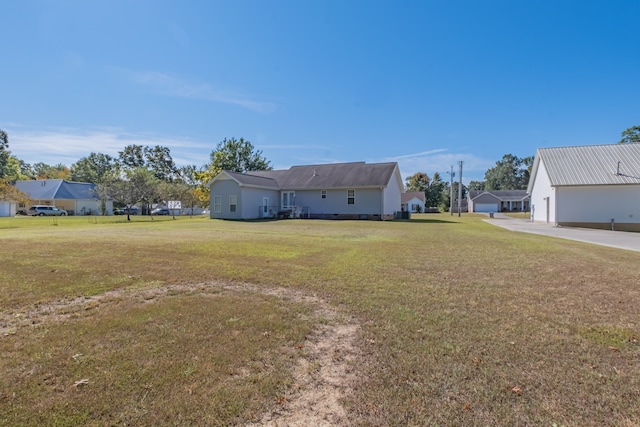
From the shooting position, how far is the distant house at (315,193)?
28.4 meters

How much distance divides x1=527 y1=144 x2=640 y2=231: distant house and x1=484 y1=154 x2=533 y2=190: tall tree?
8854 centimetres

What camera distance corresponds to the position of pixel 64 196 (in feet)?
177

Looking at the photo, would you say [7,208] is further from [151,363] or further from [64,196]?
[151,363]

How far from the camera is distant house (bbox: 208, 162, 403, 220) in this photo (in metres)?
28.4

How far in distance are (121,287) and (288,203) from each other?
26569 mm

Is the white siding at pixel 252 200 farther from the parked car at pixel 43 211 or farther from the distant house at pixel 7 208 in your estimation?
the distant house at pixel 7 208

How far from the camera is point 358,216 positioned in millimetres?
30109

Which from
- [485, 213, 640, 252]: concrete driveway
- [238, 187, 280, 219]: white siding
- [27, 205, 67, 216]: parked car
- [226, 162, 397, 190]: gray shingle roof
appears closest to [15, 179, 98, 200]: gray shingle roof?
[27, 205, 67, 216]: parked car

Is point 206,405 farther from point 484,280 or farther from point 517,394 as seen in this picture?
point 484,280

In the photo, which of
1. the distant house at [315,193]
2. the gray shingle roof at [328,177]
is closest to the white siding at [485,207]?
the distant house at [315,193]

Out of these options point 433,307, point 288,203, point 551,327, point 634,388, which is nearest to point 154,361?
point 433,307

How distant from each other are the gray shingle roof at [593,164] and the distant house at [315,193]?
12240mm

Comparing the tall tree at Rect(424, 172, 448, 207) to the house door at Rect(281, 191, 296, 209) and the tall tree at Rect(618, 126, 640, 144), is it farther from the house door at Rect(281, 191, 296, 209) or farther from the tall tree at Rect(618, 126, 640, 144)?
the house door at Rect(281, 191, 296, 209)

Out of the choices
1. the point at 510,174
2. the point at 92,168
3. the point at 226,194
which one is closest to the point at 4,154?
the point at 92,168
